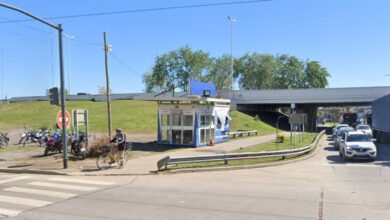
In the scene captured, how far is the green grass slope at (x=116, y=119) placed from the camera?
51.5m

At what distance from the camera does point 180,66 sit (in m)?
117

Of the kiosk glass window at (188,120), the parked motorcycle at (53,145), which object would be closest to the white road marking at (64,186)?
the parked motorcycle at (53,145)

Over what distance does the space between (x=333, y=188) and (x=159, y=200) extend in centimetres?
534

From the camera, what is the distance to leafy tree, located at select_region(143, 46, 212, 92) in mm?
114938

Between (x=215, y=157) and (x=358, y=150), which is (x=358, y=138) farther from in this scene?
(x=215, y=157)

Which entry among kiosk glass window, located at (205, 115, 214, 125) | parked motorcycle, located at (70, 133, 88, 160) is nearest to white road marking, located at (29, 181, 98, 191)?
parked motorcycle, located at (70, 133, 88, 160)

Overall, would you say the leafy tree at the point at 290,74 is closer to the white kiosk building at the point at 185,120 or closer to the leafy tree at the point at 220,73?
the leafy tree at the point at 220,73

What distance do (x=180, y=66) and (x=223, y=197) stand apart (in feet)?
348

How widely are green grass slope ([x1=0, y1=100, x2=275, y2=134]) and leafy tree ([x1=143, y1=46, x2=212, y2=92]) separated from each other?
43.6 meters

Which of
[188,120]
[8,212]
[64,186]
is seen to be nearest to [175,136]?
[188,120]

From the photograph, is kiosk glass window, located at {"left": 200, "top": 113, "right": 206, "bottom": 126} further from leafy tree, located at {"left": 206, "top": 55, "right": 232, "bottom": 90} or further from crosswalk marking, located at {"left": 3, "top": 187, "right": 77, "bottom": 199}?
leafy tree, located at {"left": 206, "top": 55, "right": 232, "bottom": 90}

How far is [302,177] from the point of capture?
15.9 m

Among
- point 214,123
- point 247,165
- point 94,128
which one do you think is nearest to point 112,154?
point 247,165

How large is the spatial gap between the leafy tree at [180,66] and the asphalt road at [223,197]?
9875 cm
